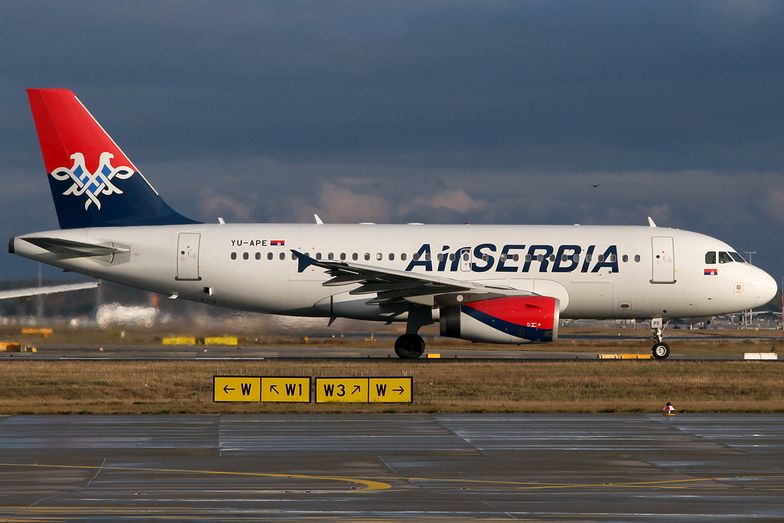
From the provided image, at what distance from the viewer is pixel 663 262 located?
4494cm

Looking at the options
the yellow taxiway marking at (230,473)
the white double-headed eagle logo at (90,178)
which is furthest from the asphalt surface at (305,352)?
the yellow taxiway marking at (230,473)

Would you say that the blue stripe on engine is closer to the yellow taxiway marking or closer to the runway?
the runway

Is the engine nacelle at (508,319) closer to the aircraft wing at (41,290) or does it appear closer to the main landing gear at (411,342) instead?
the main landing gear at (411,342)

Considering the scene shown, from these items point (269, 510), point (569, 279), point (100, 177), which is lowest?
point (269, 510)

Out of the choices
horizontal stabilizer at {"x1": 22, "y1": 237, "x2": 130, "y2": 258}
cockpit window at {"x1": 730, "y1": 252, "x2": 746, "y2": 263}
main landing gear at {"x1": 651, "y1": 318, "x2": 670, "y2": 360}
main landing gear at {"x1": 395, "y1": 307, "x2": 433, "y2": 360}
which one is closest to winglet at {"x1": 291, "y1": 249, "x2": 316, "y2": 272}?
main landing gear at {"x1": 395, "y1": 307, "x2": 433, "y2": 360}

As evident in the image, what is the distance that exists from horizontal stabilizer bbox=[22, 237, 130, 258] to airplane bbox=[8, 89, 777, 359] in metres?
0.05

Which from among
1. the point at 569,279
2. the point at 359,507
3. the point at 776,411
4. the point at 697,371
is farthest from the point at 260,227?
Answer: the point at 359,507

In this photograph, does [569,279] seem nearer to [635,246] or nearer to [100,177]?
[635,246]

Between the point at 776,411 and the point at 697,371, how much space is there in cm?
1035

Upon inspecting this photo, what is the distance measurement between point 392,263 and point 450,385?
10.4 metres

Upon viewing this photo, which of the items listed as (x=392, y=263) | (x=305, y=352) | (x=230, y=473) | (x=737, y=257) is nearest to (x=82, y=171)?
(x=392, y=263)

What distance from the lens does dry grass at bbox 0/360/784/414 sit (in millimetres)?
29672

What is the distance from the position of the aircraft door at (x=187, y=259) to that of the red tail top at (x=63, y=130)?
445 cm

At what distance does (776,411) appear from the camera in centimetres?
2917
